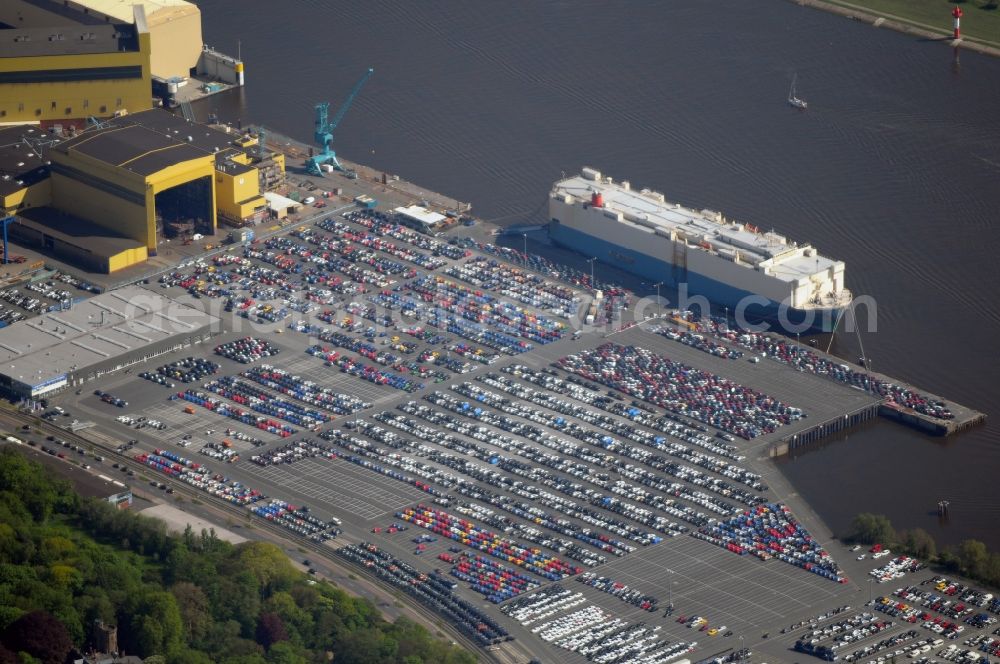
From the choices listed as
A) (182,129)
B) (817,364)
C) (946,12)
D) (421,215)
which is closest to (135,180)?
(182,129)

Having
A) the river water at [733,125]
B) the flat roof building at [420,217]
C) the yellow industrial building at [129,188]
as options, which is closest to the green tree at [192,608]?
the river water at [733,125]

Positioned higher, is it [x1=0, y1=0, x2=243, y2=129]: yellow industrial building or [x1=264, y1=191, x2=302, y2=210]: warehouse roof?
[x1=0, y1=0, x2=243, y2=129]: yellow industrial building

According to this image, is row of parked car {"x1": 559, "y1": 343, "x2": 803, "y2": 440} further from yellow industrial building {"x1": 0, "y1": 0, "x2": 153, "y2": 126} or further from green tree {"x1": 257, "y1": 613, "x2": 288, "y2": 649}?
yellow industrial building {"x1": 0, "y1": 0, "x2": 153, "y2": 126}

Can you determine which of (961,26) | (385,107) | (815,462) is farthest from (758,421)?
(961,26)

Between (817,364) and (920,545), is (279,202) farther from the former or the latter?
(920,545)

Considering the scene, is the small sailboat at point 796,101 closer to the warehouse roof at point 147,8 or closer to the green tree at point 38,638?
the warehouse roof at point 147,8

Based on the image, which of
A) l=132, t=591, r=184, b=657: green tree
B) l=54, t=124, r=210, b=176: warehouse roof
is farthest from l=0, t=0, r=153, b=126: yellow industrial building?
l=132, t=591, r=184, b=657: green tree

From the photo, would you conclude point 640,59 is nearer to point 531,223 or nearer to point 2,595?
point 531,223

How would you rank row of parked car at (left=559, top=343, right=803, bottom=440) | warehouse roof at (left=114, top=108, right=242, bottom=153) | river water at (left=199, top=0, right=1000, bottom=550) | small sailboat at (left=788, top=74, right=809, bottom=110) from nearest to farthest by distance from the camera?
row of parked car at (left=559, top=343, right=803, bottom=440)
river water at (left=199, top=0, right=1000, bottom=550)
warehouse roof at (left=114, top=108, right=242, bottom=153)
small sailboat at (left=788, top=74, right=809, bottom=110)
